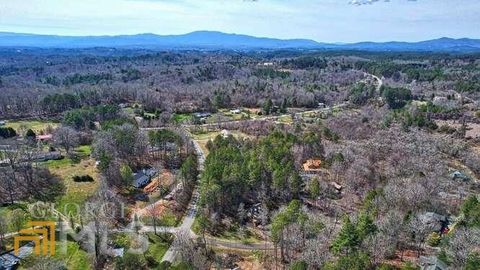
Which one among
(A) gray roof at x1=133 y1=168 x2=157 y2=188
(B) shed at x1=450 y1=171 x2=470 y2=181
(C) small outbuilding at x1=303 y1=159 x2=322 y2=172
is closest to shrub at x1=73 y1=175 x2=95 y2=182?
(A) gray roof at x1=133 y1=168 x2=157 y2=188

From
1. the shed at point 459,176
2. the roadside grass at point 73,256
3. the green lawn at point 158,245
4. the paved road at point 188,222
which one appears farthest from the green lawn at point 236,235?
the shed at point 459,176

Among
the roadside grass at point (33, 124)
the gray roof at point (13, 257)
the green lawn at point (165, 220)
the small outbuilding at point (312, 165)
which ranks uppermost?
the small outbuilding at point (312, 165)

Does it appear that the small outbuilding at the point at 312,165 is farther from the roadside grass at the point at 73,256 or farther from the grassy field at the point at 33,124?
the grassy field at the point at 33,124

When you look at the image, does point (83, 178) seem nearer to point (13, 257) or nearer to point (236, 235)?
point (13, 257)

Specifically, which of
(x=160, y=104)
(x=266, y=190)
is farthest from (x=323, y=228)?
(x=160, y=104)

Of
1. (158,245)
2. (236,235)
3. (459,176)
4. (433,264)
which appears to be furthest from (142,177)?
(459,176)

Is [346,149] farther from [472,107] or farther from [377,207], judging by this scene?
[472,107]
